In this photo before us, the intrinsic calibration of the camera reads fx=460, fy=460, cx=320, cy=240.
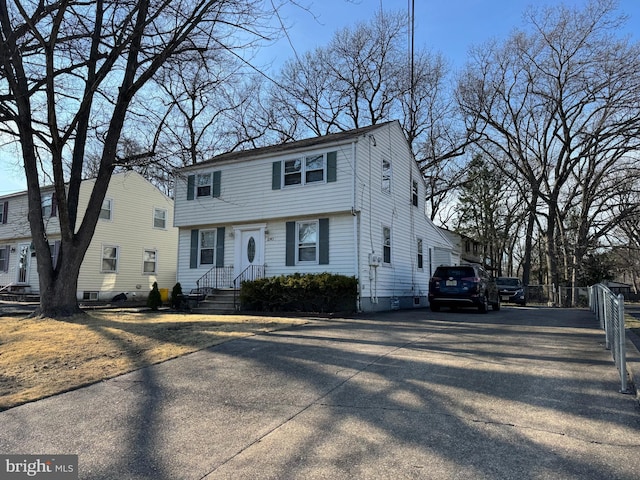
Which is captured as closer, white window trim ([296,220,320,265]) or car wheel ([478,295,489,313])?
car wheel ([478,295,489,313])

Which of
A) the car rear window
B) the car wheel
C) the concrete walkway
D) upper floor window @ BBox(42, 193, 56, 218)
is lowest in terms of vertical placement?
the concrete walkway

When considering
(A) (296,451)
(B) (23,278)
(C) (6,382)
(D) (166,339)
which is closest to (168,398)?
(A) (296,451)

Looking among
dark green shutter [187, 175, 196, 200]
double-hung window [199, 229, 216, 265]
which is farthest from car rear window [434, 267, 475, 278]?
dark green shutter [187, 175, 196, 200]

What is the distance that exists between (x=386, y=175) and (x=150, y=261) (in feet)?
51.4

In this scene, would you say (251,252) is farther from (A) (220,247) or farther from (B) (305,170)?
(B) (305,170)

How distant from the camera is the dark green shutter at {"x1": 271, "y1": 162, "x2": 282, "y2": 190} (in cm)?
1638

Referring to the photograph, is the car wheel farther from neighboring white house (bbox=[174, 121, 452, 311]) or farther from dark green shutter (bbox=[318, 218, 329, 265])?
dark green shutter (bbox=[318, 218, 329, 265])

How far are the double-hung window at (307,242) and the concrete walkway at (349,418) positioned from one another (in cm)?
834

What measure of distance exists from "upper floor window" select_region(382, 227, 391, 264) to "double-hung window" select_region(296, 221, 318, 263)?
2.49 meters

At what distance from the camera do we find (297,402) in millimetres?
4871

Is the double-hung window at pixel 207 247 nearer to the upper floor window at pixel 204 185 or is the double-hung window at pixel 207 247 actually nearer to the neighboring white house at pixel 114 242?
the upper floor window at pixel 204 185

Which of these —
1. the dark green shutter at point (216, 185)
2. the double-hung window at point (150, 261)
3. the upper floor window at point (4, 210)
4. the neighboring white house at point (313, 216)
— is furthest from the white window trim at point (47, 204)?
the dark green shutter at point (216, 185)

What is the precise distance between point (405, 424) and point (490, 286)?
1333 centimetres

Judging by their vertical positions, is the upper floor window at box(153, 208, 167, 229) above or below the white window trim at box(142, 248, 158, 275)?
above
